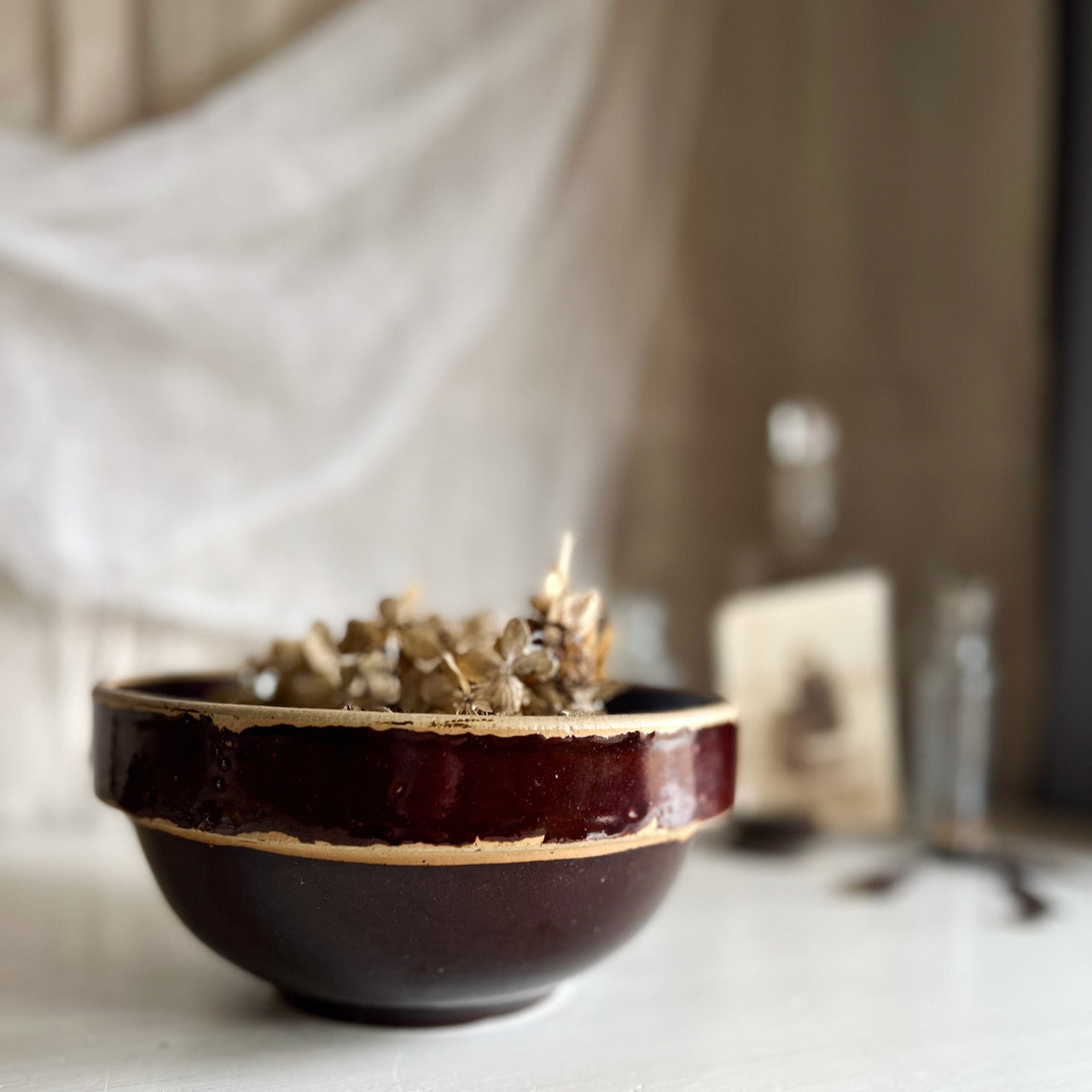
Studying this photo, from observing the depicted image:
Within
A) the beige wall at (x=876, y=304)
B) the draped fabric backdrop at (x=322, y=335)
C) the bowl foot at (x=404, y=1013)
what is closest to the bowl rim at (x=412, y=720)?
the bowl foot at (x=404, y=1013)

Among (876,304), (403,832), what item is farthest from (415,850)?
(876,304)


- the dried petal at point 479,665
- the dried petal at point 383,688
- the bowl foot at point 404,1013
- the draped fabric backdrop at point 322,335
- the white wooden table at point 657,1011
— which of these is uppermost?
the draped fabric backdrop at point 322,335

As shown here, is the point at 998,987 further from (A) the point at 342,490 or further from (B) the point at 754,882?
(A) the point at 342,490

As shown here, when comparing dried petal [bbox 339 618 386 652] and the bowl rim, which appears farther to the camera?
dried petal [bbox 339 618 386 652]

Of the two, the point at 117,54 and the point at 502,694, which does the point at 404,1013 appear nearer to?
the point at 502,694

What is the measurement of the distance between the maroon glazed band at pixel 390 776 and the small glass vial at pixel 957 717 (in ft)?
1.70

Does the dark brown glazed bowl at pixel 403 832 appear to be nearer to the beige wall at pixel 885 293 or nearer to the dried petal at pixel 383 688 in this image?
the dried petal at pixel 383 688

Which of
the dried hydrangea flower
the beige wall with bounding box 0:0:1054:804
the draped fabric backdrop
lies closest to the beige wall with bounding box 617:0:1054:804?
the beige wall with bounding box 0:0:1054:804

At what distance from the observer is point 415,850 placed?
1.34ft

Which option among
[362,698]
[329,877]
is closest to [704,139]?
[362,698]

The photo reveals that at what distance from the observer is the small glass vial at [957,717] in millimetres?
883

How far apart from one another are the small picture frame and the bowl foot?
48cm

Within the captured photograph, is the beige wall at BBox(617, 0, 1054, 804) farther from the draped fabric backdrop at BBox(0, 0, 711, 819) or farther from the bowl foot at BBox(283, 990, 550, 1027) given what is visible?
the bowl foot at BBox(283, 990, 550, 1027)

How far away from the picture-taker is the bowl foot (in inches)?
18.6
